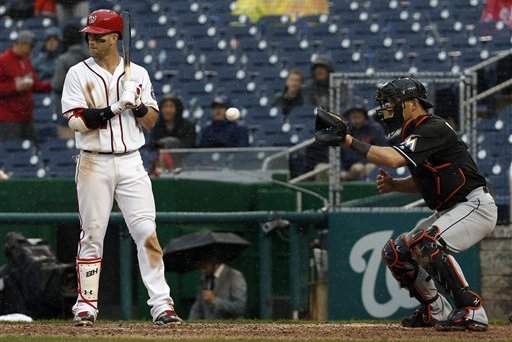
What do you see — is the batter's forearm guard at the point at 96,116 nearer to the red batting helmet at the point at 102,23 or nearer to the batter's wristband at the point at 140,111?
the batter's wristband at the point at 140,111

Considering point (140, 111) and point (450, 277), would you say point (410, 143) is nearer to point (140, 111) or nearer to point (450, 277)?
point (450, 277)

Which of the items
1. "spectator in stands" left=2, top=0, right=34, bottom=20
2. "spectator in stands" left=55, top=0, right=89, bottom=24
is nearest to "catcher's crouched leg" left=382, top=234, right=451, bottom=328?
"spectator in stands" left=55, top=0, right=89, bottom=24

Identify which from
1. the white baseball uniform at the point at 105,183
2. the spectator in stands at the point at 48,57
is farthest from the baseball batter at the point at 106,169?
the spectator in stands at the point at 48,57

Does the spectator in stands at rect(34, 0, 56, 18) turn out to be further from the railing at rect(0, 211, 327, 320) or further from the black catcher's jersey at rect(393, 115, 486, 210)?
the black catcher's jersey at rect(393, 115, 486, 210)

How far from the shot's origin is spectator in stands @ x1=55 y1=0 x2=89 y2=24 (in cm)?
1359

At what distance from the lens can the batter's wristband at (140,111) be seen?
6.46m

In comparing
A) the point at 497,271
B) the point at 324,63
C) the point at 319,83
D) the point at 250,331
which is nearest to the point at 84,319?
the point at 250,331

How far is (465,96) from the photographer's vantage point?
8969mm

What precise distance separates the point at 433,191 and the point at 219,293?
9.92 feet

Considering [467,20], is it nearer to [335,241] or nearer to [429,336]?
[335,241]

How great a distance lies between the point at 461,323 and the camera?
20.7 ft

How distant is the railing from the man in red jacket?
6.19 feet

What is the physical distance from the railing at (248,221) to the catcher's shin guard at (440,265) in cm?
272

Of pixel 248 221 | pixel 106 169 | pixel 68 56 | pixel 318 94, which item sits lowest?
pixel 248 221
